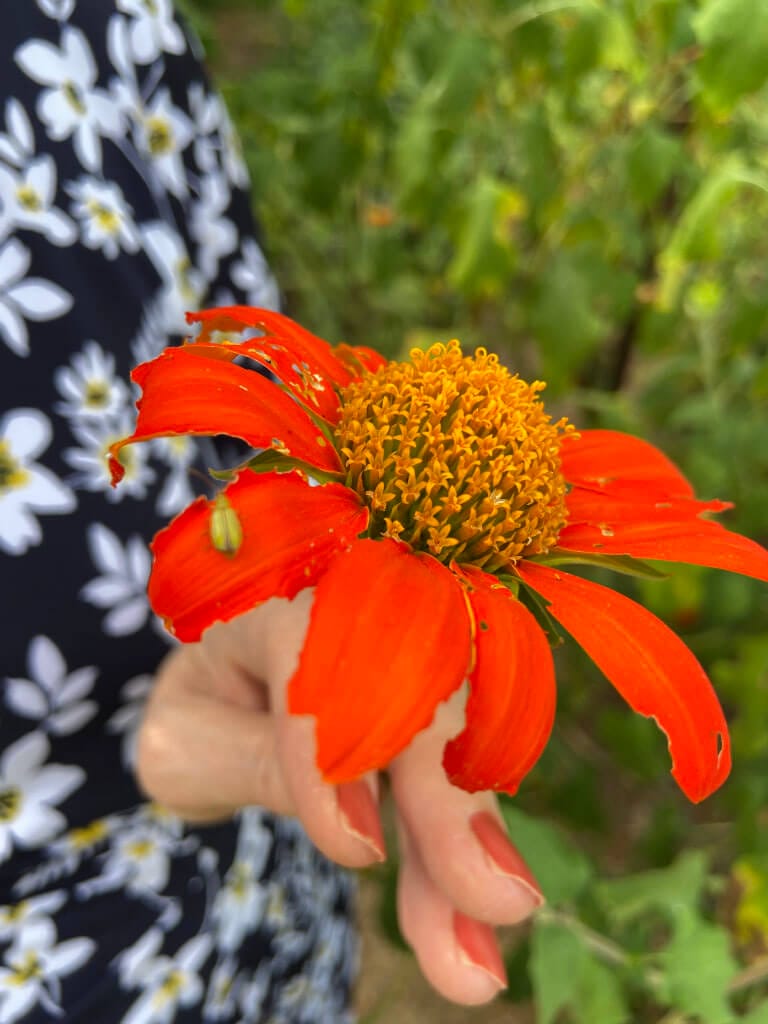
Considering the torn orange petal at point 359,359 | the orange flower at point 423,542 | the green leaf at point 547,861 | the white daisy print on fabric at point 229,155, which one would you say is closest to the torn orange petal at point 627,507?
the orange flower at point 423,542

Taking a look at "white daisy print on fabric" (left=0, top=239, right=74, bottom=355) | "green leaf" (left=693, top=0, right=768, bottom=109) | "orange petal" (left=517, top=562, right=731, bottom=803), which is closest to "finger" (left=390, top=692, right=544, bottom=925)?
"orange petal" (left=517, top=562, right=731, bottom=803)

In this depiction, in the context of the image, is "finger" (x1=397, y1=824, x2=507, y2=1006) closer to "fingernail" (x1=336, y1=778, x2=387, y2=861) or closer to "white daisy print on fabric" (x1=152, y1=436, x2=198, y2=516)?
"fingernail" (x1=336, y1=778, x2=387, y2=861)

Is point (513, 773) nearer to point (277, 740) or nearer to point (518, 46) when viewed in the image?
point (277, 740)

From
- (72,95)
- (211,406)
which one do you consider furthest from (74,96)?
(211,406)

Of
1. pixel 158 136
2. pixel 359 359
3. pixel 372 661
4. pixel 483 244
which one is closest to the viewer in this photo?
pixel 372 661

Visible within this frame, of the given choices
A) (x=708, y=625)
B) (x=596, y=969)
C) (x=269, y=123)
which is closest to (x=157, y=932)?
(x=596, y=969)

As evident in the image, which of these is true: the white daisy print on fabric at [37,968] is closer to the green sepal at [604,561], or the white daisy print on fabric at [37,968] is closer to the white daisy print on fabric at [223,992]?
the white daisy print on fabric at [223,992]

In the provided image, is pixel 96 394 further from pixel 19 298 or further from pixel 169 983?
pixel 169 983
